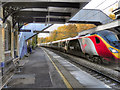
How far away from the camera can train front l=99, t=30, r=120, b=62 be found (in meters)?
8.80

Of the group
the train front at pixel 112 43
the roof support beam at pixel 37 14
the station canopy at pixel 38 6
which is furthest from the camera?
the roof support beam at pixel 37 14

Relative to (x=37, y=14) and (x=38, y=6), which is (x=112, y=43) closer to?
(x=38, y=6)

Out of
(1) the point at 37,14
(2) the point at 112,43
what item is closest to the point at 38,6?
(1) the point at 37,14

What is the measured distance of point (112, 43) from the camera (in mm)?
9188

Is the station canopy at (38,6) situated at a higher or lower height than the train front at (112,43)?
higher

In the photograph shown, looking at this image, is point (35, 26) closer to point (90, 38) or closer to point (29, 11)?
point (29, 11)

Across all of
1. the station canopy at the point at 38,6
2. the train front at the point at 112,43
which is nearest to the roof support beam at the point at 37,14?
the station canopy at the point at 38,6

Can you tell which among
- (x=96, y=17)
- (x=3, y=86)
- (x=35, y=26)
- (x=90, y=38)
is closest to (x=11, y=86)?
(x=3, y=86)

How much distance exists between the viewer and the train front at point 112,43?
8.80 m

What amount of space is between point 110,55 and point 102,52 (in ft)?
2.46

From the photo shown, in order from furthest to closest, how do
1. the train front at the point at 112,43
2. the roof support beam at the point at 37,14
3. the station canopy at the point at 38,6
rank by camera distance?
the roof support beam at the point at 37,14 → the train front at the point at 112,43 → the station canopy at the point at 38,6

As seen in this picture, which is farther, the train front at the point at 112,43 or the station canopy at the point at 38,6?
the train front at the point at 112,43

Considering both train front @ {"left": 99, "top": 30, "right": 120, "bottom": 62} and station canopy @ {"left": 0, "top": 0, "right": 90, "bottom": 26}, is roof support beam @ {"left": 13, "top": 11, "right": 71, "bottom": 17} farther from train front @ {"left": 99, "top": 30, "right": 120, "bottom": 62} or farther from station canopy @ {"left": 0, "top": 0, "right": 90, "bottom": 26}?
train front @ {"left": 99, "top": 30, "right": 120, "bottom": 62}

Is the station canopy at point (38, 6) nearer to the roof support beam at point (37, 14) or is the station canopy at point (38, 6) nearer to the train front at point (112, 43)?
the roof support beam at point (37, 14)
